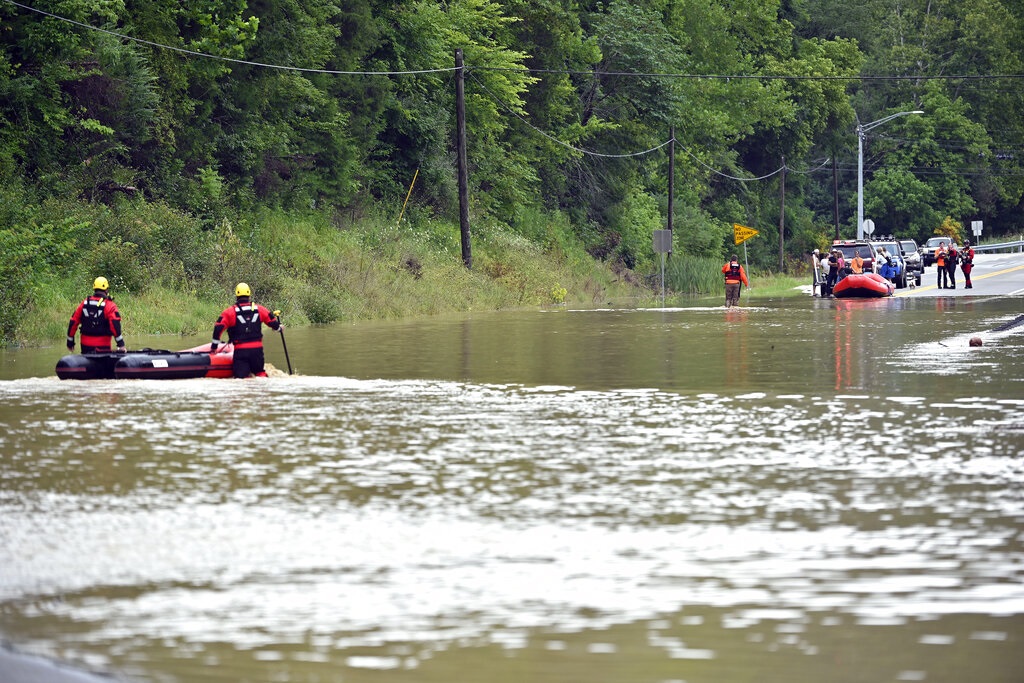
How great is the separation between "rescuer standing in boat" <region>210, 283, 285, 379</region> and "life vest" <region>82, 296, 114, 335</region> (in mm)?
2151

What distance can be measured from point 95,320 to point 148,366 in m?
2.01

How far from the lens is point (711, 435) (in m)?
15.5

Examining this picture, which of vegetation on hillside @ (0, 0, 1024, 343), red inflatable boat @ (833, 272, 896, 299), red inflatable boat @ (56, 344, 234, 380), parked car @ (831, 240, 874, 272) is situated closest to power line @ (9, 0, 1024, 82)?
vegetation on hillside @ (0, 0, 1024, 343)

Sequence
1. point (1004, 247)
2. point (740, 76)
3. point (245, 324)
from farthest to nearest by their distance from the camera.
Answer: point (1004, 247) → point (740, 76) → point (245, 324)

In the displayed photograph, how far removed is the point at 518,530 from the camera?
1043 centimetres

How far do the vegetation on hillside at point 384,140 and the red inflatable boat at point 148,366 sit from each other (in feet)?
31.3

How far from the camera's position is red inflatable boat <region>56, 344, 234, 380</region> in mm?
21750

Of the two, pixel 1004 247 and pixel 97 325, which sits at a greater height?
pixel 1004 247

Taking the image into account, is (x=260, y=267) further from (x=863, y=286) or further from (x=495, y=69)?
(x=863, y=286)

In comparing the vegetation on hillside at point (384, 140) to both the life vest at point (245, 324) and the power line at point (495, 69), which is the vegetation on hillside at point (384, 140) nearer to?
the power line at point (495, 69)

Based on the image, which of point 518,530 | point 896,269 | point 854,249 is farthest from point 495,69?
point 518,530

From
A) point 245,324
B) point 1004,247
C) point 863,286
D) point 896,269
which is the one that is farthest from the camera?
point 1004,247

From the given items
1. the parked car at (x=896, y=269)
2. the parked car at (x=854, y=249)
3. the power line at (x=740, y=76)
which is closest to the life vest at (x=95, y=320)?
the power line at (x=740, y=76)

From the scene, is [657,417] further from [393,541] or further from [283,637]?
[283,637]
